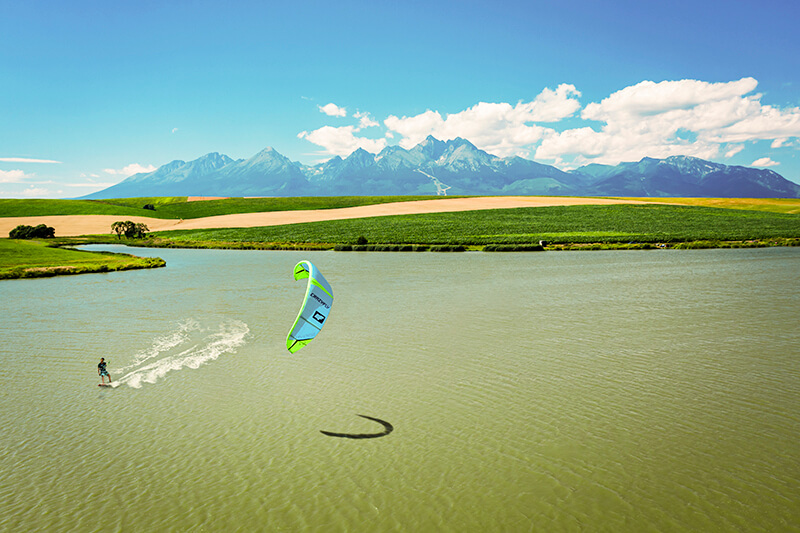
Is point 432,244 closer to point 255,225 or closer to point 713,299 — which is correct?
point 713,299

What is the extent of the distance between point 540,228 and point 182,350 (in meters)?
73.9

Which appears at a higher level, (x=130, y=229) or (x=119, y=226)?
(x=119, y=226)

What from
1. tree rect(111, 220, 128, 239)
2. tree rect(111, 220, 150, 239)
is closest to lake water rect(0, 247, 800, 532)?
tree rect(111, 220, 128, 239)

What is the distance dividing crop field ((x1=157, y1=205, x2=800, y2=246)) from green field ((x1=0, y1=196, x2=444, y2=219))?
41047 mm

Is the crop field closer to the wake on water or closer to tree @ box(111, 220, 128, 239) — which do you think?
tree @ box(111, 220, 128, 239)

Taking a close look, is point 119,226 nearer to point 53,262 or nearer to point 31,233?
point 31,233

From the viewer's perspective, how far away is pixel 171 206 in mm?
162750

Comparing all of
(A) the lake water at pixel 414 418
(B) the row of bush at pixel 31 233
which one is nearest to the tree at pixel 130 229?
(B) the row of bush at pixel 31 233

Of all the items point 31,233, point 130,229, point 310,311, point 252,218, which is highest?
point 252,218

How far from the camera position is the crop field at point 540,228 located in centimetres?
7488

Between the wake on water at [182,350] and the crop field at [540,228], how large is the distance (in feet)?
169

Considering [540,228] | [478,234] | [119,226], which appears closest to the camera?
[478,234]

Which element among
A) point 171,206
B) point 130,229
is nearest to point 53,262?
point 130,229

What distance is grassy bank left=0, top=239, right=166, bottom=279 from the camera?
164 ft
